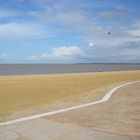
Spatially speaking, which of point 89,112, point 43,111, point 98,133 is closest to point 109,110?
point 89,112

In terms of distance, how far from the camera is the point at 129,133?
7562 millimetres

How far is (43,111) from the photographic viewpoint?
35.1 ft

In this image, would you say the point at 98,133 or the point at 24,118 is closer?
the point at 98,133

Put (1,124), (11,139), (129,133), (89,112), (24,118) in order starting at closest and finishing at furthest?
(11,139) → (129,133) → (1,124) → (24,118) → (89,112)

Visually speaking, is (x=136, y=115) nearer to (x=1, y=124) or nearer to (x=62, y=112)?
(x=62, y=112)

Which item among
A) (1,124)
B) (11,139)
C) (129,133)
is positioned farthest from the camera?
(1,124)

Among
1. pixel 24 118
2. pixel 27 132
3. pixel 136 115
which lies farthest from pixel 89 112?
pixel 27 132

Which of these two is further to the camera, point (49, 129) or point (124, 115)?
point (124, 115)

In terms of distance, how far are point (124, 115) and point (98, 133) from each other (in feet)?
8.05

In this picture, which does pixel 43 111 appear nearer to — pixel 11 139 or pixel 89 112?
→ pixel 89 112

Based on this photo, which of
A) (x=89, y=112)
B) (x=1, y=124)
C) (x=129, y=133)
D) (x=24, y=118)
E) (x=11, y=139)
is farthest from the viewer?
(x=89, y=112)

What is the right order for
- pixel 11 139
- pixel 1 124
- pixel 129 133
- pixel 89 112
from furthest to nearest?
pixel 89 112
pixel 1 124
pixel 129 133
pixel 11 139

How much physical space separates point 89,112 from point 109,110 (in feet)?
2.99

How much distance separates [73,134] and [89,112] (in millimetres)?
2953
